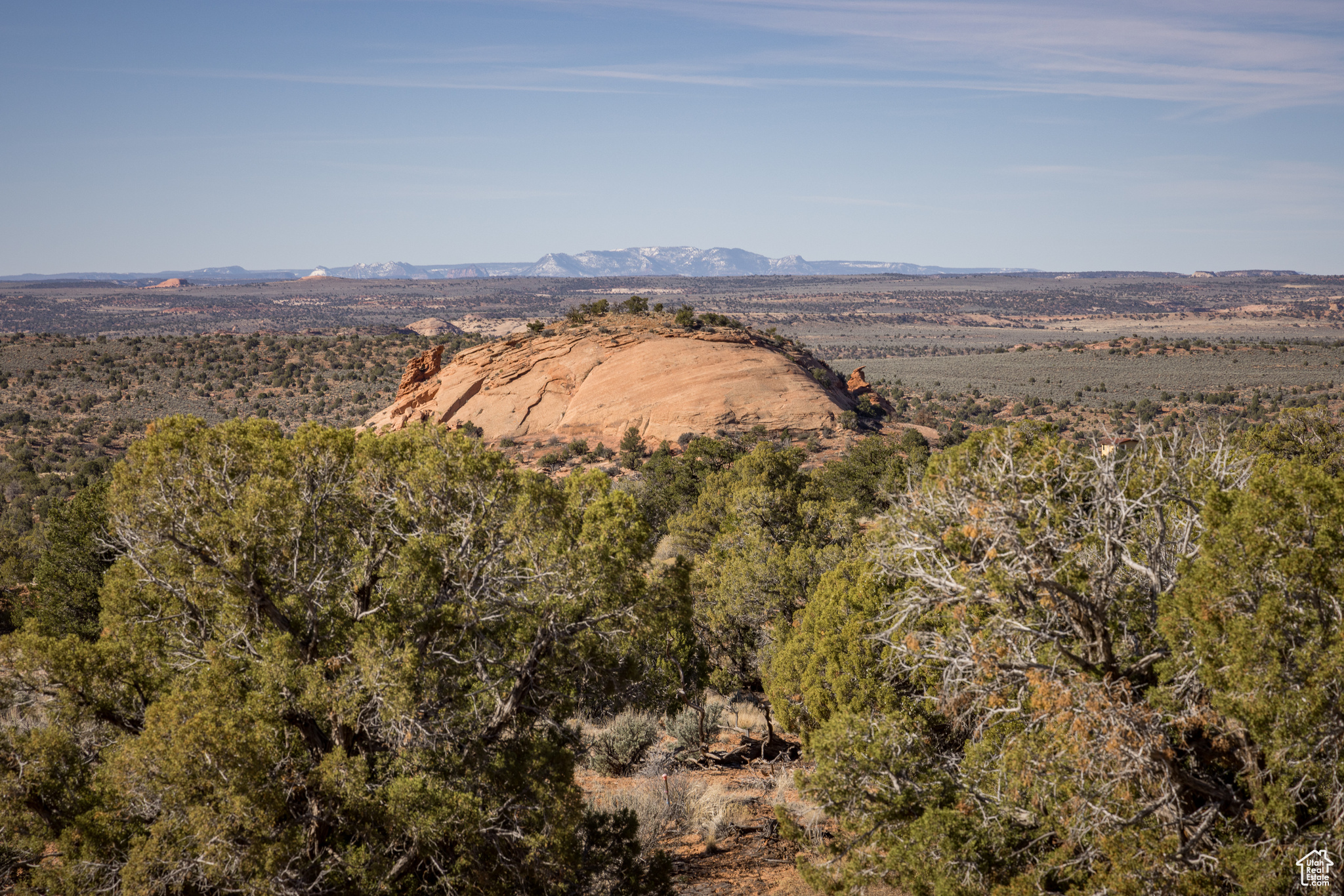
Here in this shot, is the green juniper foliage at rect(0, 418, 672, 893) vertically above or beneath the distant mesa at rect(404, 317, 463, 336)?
beneath

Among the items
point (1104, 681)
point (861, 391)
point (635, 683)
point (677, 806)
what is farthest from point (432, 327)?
point (1104, 681)

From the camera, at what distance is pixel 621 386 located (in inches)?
1956

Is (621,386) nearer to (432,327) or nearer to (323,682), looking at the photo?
(323,682)

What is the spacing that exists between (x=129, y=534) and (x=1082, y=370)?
297 feet

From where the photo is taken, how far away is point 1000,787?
9.30m

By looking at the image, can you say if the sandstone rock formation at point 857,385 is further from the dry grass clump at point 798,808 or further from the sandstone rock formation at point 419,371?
the dry grass clump at point 798,808

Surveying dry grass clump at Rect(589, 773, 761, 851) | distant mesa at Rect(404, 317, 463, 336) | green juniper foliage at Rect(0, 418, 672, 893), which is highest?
distant mesa at Rect(404, 317, 463, 336)

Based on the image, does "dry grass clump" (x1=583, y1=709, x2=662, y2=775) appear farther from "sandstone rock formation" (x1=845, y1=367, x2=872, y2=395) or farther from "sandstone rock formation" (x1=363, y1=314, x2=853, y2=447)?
"sandstone rock formation" (x1=845, y1=367, x2=872, y2=395)

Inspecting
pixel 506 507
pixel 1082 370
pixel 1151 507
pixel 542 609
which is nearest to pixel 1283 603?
pixel 1151 507

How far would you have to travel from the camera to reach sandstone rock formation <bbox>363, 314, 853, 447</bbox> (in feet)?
154

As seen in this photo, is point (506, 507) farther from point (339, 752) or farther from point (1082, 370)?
point (1082, 370)

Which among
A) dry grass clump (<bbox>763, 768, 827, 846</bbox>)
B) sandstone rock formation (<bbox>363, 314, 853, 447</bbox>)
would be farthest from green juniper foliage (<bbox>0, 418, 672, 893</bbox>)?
sandstone rock formation (<bbox>363, 314, 853, 447</bbox>)

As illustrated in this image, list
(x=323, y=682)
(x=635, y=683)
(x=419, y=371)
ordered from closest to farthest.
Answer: (x=323, y=682) < (x=635, y=683) < (x=419, y=371)

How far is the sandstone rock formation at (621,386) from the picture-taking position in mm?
47031
